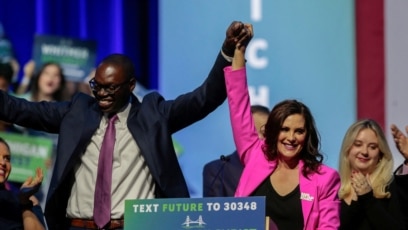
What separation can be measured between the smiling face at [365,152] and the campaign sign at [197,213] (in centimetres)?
153

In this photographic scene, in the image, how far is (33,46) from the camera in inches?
331

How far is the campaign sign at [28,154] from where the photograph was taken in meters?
8.08

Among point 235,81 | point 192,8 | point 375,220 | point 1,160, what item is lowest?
point 375,220

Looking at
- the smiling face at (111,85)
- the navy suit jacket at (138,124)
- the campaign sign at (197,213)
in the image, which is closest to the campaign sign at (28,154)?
the navy suit jacket at (138,124)

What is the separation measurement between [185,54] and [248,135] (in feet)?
12.9

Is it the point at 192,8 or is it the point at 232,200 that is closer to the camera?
the point at 232,200

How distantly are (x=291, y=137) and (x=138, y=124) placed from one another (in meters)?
0.66

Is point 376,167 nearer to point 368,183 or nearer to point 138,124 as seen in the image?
point 368,183

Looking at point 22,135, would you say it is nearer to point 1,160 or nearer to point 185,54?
point 185,54

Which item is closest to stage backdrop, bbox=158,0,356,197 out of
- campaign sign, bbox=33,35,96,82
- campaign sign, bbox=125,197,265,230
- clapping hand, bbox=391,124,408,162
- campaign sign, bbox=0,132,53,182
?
campaign sign, bbox=33,35,96,82

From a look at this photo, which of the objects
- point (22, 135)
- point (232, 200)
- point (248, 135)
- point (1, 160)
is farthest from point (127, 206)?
point (22, 135)

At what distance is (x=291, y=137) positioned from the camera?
4680 mm

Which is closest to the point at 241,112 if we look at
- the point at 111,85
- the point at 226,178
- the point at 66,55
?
the point at 111,85

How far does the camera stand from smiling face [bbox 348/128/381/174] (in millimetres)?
5680
